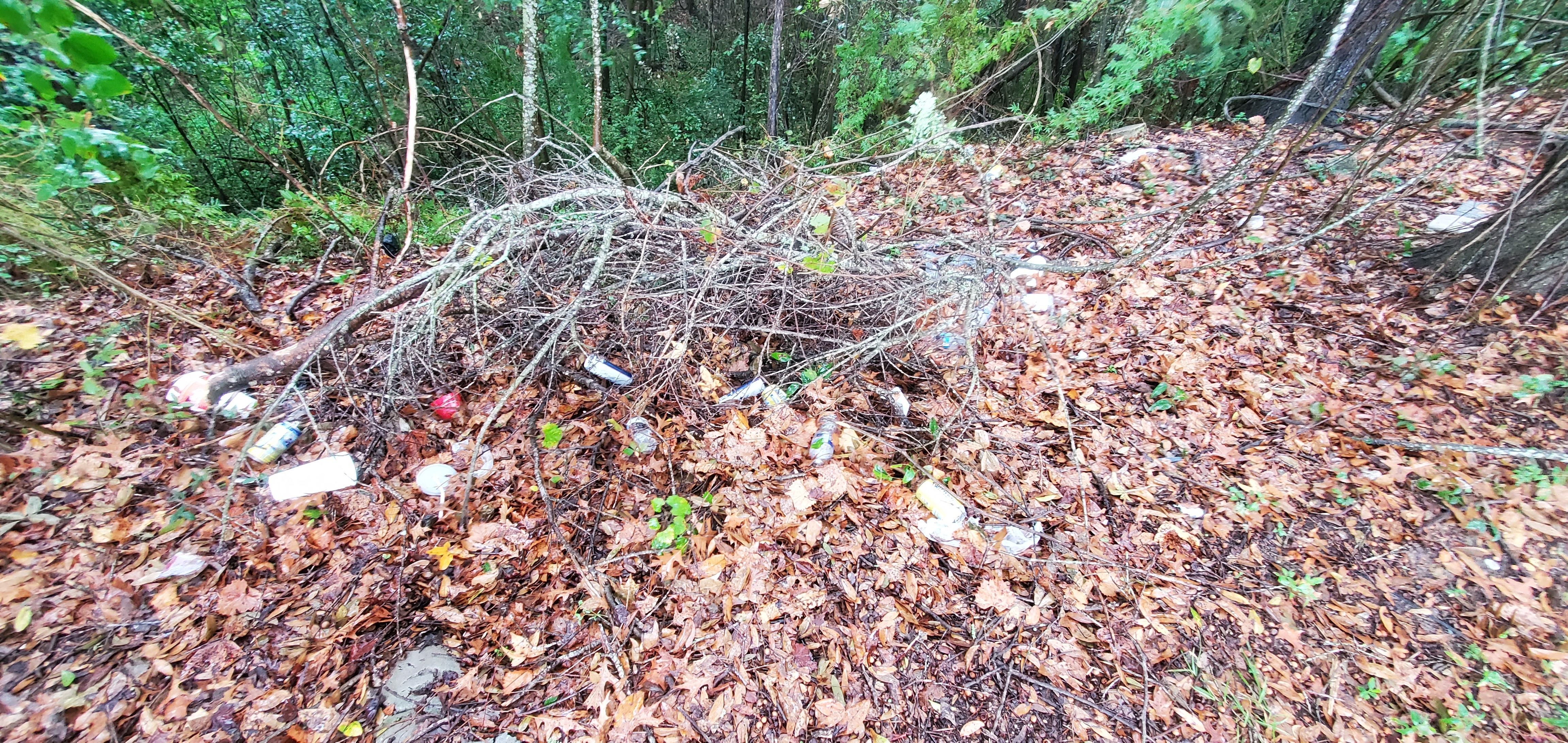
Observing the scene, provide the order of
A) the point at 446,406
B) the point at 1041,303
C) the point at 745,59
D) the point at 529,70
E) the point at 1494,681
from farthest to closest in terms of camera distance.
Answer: the point at 745,59 → the point at 529,70 → the point at 1041,303 → the point at 446,406 → the point at 1494,681

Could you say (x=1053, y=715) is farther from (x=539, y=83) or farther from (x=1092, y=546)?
(x=539, y=83)

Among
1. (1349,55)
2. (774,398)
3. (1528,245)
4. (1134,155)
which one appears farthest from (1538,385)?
(1349,55)

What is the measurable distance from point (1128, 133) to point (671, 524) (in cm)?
568

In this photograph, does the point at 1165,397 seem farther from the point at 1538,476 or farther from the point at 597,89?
the point at 597,89

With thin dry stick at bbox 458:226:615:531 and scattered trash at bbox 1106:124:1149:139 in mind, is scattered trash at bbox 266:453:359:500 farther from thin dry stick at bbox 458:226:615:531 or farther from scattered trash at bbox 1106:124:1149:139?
scattered trash at bbox 1106:124:1149:139

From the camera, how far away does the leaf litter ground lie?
1718 mm

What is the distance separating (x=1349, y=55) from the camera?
462cm

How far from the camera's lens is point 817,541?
2131 millimetres

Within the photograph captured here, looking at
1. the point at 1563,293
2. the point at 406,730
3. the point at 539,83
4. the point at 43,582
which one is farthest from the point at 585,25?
the point at 1563,293

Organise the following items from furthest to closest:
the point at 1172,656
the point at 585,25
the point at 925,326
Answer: the point at 585,25, the point at 925,326, the point at 1172,656

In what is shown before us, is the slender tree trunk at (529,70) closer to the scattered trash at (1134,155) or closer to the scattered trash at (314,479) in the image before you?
the scattered trash at (314,479)

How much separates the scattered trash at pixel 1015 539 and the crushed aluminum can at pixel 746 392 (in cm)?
116

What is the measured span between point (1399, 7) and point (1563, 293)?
3.01m

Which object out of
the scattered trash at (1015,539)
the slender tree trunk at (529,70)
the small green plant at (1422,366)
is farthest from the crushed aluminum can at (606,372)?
the small green plant at (1422,366)
